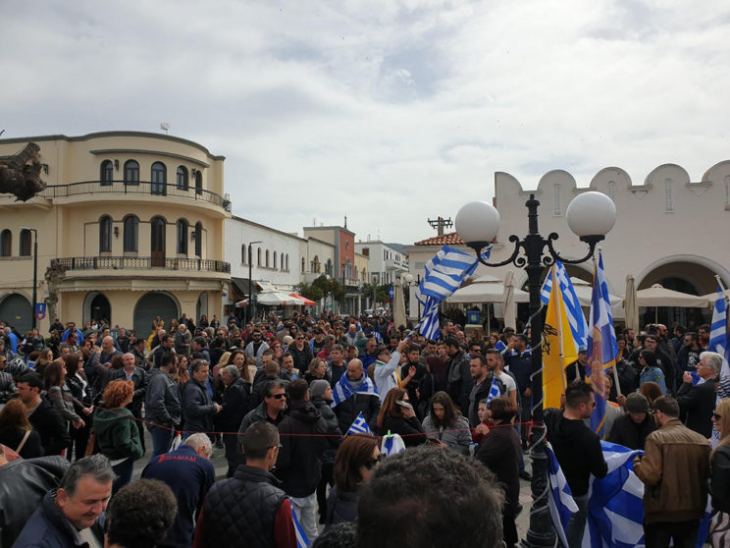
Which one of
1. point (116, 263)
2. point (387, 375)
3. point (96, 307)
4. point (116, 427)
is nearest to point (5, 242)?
point (96, 307)

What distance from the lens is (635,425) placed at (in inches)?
219

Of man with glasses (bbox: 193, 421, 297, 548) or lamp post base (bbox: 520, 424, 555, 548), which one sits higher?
man with glasses (bbox: 193, 421, 297, 548)

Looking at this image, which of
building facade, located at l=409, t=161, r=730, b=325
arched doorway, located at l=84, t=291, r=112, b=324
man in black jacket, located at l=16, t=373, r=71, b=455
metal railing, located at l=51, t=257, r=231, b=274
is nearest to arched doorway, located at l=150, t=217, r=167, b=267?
metal railing, located at l=51, t=257, r=231, b=274

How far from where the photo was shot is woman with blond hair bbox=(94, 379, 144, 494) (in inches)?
215

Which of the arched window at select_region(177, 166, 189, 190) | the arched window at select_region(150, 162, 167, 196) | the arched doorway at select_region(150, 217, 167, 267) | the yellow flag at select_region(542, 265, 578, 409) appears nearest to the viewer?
the yellow flag at select_region(542, 265, 578, 409)

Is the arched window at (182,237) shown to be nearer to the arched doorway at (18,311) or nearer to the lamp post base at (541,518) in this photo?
the arched doorway at (18,311)

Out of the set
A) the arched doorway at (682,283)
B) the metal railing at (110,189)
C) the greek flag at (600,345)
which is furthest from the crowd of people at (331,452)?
the metal railing at (110,189)

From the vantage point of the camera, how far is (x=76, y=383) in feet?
26.1

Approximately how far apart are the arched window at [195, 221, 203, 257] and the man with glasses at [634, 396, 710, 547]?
32411 millimetres

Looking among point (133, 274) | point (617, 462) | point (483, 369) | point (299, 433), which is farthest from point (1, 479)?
point (133, 274)

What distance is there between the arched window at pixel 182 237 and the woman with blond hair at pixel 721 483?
3189cm

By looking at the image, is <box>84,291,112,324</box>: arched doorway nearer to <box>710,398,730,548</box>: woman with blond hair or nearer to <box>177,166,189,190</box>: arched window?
<box>177,166,189,190</box>: arched window

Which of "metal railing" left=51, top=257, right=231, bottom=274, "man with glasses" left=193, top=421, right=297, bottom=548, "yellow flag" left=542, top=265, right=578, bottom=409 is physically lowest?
"man with glasses" left=193, top=421, right=297, bottom=548

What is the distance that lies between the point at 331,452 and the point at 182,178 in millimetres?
29602
